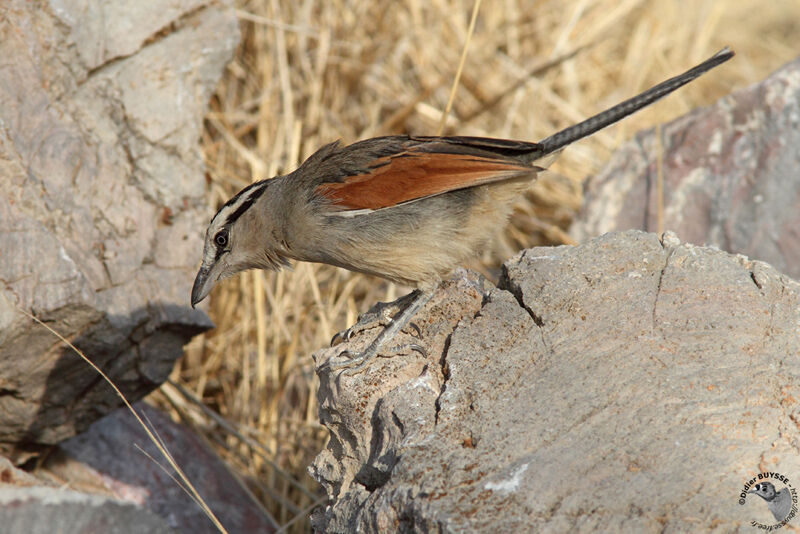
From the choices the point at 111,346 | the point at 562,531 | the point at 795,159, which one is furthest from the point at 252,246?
the point at 795,159

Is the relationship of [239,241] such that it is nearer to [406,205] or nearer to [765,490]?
[406,205]

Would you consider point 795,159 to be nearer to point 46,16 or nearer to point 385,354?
point 385,354

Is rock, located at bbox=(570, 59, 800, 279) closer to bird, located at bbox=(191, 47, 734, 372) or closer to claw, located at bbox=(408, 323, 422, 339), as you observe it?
bird, located at bbox=(191, 47, 734, 372)

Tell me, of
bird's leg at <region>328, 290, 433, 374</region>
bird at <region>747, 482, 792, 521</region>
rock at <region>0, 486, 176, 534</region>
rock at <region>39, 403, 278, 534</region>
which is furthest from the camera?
rock at <region>39, 403, 278, 534</region>

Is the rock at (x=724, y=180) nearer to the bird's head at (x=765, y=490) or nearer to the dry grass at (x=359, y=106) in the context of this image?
the dry grass at (x=359, y=106)

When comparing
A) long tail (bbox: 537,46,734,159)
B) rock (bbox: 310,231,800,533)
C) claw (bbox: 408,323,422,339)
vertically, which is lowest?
rock (bbox: 310,231,800,533)

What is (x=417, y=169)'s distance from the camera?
3.89m

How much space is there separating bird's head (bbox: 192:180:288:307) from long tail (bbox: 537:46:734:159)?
4.59 feet

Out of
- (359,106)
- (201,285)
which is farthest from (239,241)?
(359,106)

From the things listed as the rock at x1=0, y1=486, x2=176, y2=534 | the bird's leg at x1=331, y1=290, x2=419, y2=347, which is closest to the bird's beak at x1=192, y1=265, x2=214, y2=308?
the bird's leg at x1=331, y1=290, x2=419, y2=347

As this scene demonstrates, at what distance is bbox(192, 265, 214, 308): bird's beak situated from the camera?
4.13 m

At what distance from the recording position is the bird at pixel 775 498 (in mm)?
2357

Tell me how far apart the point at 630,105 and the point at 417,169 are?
1.02 m

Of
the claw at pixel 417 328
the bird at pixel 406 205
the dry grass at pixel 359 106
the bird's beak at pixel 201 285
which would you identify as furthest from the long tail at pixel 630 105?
the dry grass at pixel 359 106
